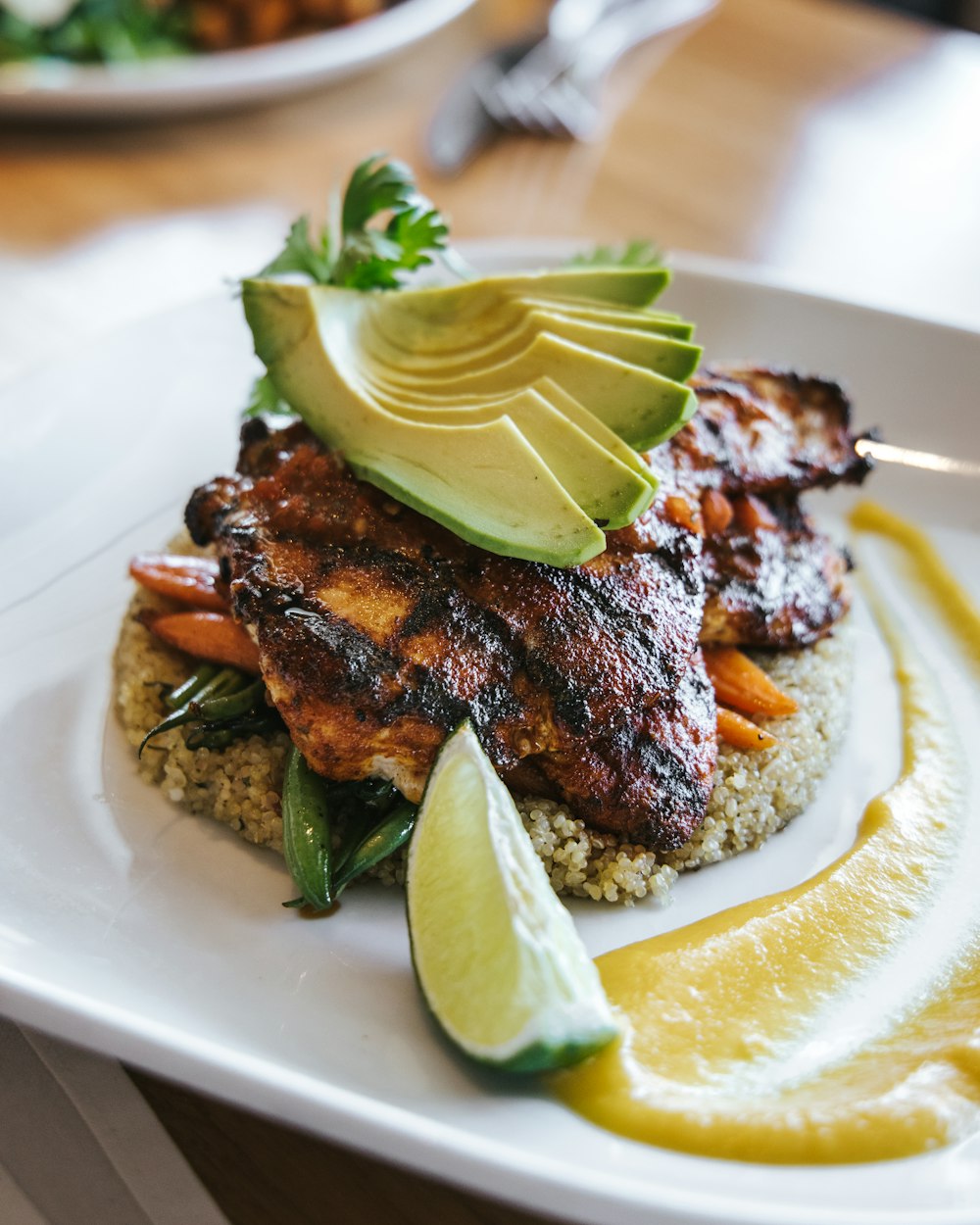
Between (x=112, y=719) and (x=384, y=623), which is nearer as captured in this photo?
(x=384, y=623)

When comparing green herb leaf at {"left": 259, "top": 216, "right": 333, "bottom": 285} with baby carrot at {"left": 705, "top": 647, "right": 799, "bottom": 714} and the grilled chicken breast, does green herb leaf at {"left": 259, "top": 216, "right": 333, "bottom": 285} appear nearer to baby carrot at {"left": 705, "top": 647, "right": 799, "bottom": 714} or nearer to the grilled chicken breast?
the grilled chicken breast

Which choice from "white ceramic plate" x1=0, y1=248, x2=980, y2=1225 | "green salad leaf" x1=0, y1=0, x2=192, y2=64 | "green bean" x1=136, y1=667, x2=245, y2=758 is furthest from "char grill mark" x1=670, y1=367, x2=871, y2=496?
"green salad leaf" x1=0, y1=0, x2=192, y2=64

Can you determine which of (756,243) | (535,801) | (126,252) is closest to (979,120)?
(756,243)

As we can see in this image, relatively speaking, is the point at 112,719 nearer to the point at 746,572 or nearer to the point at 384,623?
the point at 384,623

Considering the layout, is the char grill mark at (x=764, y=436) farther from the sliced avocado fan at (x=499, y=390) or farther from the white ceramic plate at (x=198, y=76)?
the white ceramic plate at (x=198, y=76)

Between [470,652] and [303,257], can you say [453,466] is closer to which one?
Result: [470,652]
